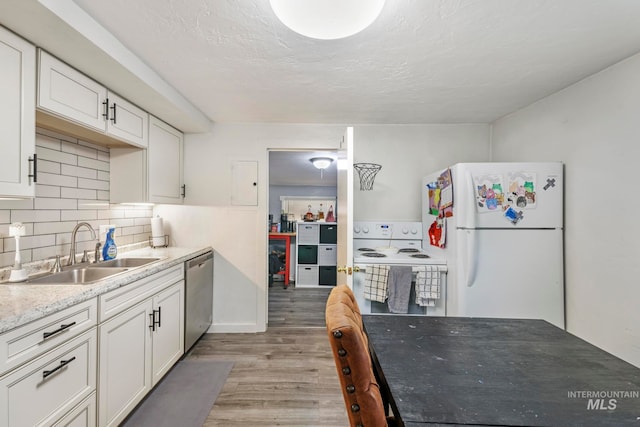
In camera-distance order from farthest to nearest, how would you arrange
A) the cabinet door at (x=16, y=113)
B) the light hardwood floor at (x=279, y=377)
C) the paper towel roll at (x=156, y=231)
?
the paper towel roll at (x=156, y=231) < the light hardwood floor at (x=279, y=377) < the cabinet door at (x=16, y=113)

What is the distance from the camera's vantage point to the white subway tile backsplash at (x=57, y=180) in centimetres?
170

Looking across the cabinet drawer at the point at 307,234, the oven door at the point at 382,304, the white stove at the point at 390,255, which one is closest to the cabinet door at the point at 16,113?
the white stove at the point at 390,255

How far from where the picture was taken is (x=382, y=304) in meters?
2.27

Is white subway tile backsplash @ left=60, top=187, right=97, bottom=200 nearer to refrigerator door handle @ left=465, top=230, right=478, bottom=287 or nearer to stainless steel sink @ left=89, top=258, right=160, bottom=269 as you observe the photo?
stainless steel sink @ left=89, top=258, right=160, bottom=269

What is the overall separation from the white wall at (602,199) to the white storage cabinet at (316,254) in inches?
125

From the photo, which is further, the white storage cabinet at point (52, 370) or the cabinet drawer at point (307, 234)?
the cabinet drawer at point (307, 234)

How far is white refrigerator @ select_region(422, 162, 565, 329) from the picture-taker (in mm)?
2037

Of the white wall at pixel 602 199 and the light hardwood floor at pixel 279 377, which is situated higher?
the white wall at pixel 602 199

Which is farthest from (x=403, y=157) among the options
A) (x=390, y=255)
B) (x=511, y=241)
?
(x=511, y=241)

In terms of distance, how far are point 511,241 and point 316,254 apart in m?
3.19

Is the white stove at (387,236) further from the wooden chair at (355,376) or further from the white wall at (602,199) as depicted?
the wooden chair at (355,376)

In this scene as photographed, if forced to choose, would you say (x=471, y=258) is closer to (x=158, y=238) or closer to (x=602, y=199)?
(x=602, y=199)

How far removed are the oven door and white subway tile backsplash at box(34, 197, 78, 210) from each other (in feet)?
6.71

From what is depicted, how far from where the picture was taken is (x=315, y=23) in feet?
3.57
